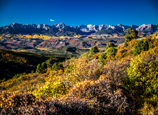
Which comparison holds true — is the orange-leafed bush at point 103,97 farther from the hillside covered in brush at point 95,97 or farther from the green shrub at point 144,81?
the green shrub at point 144,81

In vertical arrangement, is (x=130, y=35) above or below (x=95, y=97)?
above

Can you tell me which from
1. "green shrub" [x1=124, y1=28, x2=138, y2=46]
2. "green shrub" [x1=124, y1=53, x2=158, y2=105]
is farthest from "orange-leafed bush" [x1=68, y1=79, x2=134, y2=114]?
"green shrub" [x1=124, y1=28, x2=138, y2=46]

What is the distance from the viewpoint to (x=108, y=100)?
6426mm

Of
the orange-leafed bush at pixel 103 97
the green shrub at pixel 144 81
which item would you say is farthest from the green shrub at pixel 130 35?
the orange-leafed bush at pixel 103 97

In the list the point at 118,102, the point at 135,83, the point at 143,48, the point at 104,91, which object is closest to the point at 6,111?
the point at 104,91

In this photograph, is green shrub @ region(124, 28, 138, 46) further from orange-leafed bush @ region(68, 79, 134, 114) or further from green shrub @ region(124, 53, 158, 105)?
orange-leafed bush @ region(68, 79, 134, 114)

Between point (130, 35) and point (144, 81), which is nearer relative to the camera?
point (144, 81)

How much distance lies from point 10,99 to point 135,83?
1003 centimetres

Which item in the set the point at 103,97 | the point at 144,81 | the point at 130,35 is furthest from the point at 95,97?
the point at 130,35

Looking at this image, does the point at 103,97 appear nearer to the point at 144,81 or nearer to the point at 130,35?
the point at 144,81

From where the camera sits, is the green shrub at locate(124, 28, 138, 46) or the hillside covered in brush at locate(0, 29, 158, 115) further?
the green shrub at locate(124, 28, 138, 46)

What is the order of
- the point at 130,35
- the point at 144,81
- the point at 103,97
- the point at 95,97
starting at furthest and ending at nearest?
the point at 130,35, the point at 144,81, the point at 103,97, the point at 95,97

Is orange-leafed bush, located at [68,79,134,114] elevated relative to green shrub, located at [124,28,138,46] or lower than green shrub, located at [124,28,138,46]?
lower

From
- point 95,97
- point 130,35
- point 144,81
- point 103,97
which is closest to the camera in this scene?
point 95,97
